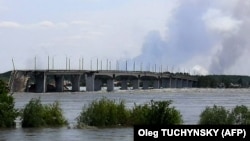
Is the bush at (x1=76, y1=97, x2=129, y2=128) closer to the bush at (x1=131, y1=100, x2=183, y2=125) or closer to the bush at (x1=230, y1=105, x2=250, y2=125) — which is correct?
the bush at (x1=131, y1=100, x2=183, y2=125)

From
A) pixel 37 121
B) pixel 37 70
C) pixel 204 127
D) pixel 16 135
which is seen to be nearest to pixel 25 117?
pixel 37 121

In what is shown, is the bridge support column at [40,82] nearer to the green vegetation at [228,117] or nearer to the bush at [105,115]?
the bush at [105,115]

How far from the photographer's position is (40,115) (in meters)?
54.5

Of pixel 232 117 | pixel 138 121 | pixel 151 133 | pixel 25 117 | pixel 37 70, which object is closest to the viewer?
pixel 151 133

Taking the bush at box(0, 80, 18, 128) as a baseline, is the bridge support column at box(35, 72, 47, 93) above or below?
above

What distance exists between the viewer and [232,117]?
45.5 metres

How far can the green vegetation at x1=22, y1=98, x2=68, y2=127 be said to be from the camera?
53.3 meters

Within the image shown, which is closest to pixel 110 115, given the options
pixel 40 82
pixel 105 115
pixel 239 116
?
pixel 105 115

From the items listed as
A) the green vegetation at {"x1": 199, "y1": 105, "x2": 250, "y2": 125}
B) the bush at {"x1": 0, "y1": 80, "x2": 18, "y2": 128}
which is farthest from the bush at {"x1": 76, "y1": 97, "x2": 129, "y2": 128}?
the green vegetation at {"x1": 199, "y1": 105, "x2": 250, "y2": 125}

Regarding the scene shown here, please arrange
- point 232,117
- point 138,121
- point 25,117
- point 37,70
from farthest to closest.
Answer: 1. point 37,70
2. point 25,117
3. point 138,121
4. point 232,117

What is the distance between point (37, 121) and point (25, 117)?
4.29ft

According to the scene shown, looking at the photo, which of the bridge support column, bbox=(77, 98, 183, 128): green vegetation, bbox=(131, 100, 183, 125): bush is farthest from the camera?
the bridge support column

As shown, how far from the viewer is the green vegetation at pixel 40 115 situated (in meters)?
53.3

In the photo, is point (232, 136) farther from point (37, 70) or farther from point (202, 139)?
point (37, 70)
